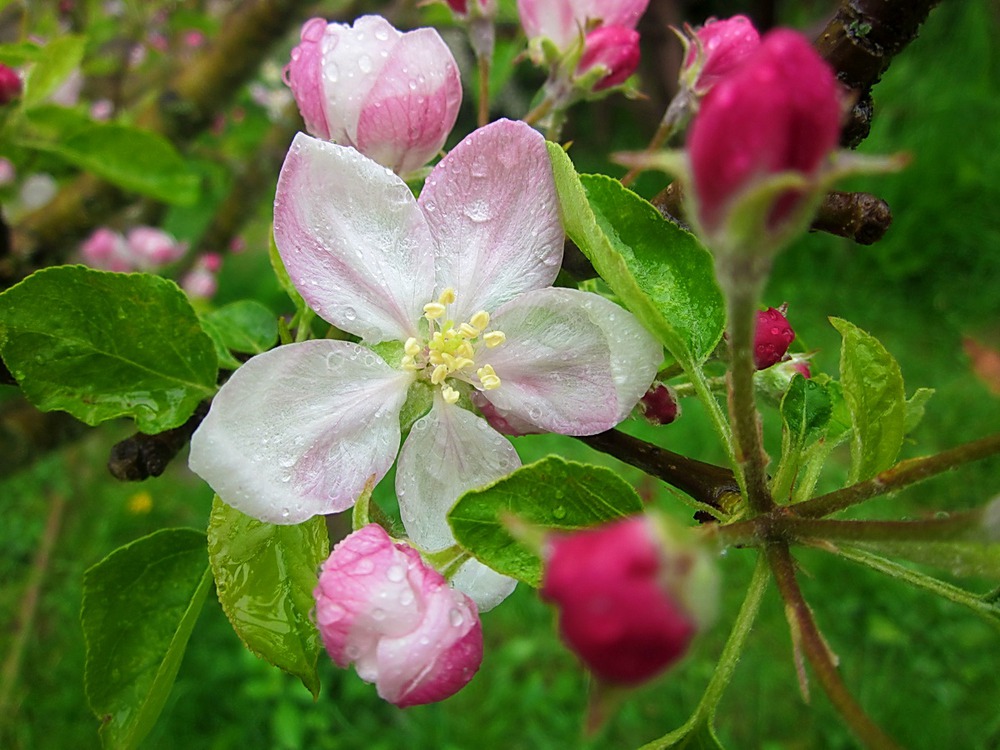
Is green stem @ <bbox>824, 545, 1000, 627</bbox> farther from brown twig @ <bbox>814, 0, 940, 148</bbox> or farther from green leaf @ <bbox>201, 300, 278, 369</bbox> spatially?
green leaf @ <bbox>201, 300, 278, 369</bbox>

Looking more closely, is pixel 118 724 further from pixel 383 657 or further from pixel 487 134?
pixel 487 134

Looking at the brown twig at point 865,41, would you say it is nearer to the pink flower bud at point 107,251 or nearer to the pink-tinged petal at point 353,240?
the pink-tinged petal at point 353,240

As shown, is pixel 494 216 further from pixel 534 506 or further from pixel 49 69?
pixel 49 69

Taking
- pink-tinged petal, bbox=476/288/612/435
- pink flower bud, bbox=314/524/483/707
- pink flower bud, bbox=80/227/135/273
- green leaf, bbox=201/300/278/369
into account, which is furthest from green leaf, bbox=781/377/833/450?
pink flower bud, bbox=80/227/135/273

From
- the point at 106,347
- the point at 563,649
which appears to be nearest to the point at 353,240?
the point at 106,347

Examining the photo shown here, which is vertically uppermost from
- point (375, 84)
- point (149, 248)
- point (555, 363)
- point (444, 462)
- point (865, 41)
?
point (865, 41)

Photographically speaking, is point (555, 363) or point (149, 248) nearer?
point (555, 363)
